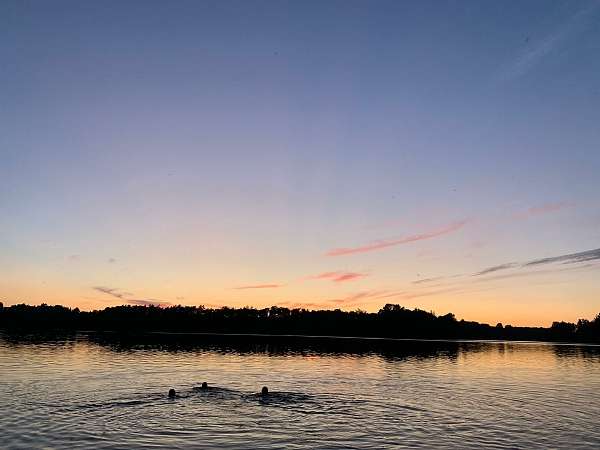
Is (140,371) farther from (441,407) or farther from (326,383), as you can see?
(441,407)

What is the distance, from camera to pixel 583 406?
58188mm

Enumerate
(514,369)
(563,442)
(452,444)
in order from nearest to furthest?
(452,444) < (563,442) < (514,369)

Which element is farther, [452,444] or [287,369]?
[287,369]

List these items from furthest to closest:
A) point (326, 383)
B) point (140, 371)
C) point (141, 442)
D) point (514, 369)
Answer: point (514, 369), point (140, 371), point (326, 383), point (141, 442)

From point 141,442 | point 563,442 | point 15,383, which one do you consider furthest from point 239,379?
point 563,442

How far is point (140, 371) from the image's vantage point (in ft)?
256

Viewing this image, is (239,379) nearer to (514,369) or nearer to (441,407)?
(441,407)

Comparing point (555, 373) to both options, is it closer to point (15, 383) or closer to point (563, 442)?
point (563, 442)

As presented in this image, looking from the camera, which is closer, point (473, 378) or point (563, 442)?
point (563, 442)

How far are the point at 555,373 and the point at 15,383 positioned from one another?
9244 cm

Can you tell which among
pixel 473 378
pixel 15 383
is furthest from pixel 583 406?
pixel 15 383

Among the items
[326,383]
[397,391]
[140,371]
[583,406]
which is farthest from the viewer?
[140,371]

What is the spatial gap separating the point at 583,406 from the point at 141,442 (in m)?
48.7

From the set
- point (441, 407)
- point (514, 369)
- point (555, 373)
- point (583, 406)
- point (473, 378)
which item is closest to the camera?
point (441, 407)
